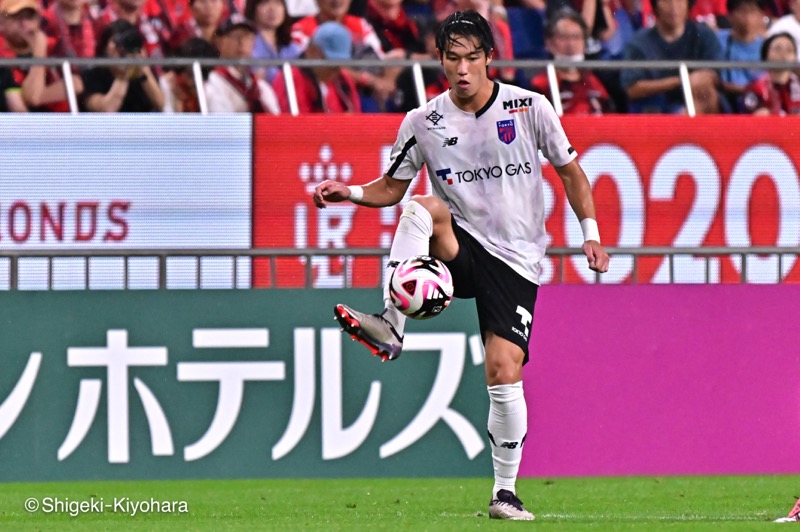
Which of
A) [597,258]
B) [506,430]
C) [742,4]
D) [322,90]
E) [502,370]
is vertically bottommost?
[506,430]

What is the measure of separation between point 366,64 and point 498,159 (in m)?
4.09

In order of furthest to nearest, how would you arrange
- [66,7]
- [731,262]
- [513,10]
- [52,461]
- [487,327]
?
[513,10] < [66,7] < [731,262] < [52,461] < [487,327]

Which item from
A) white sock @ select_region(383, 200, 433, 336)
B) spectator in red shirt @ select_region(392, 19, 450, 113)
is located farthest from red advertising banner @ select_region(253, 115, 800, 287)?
white sock @ select_region(383, 200, 433, 336)

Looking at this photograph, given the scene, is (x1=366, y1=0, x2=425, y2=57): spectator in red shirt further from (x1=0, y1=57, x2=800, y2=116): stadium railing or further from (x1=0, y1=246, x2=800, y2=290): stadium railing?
(x1=0, y1=246, x2=800, y2=290): stadium railing

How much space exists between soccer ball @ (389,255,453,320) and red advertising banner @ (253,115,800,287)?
351cm

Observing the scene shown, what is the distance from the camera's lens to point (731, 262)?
10250mm

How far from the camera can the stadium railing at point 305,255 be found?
32.0ft

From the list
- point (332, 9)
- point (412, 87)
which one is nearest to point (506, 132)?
point (412, 87)

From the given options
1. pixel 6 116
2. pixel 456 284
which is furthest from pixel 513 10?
pixel 456 284

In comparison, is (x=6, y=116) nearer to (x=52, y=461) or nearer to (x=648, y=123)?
(x=52, y=461)

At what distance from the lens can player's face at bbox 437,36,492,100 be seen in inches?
259

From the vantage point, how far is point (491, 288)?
6871mm

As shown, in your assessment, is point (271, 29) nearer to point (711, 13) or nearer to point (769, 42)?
point (711, 13)

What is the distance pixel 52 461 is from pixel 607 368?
11.3 ft
